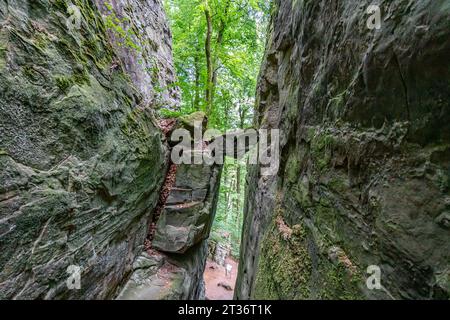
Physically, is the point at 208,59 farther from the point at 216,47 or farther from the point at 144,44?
the point at 144,44

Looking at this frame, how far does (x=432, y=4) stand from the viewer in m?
1.67

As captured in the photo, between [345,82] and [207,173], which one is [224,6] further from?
[345,82]

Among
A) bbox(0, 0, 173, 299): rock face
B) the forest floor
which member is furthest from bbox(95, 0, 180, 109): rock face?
the forest floor

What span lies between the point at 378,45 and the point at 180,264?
706 cm

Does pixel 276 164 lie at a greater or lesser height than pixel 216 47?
lesser

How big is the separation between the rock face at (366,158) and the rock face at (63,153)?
10.7 ft

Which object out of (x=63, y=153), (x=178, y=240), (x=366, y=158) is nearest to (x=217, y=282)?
(x=178, y=240)

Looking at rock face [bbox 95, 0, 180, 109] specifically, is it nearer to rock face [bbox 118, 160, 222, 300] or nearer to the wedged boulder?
the wedged boulder

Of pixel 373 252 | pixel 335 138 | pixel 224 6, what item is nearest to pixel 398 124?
pixel 335 138

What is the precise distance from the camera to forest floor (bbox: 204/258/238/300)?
12703mm

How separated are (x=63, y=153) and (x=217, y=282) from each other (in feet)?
42.9

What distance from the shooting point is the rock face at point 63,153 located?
2.77 metres

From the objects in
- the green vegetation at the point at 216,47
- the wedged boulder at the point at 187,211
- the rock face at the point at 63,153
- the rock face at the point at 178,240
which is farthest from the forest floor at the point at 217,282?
the green vegetation at the point at 216,47

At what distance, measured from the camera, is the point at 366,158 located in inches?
95.3
